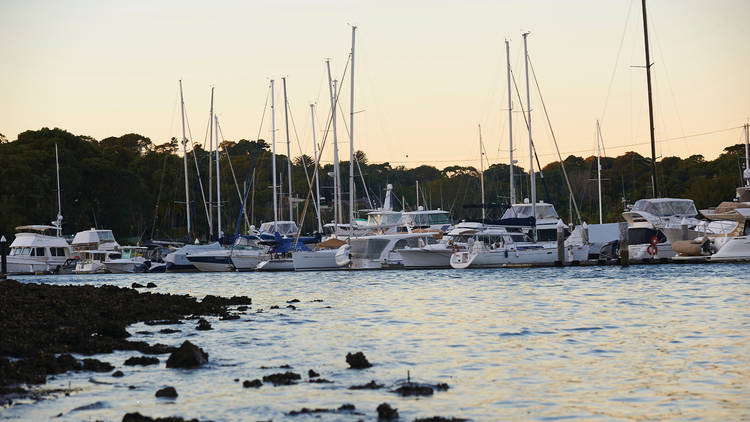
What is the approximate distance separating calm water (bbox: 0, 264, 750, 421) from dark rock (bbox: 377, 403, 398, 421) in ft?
0.72

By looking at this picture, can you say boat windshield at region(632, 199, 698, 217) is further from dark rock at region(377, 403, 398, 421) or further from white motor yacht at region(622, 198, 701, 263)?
dark rock at region(377, 403, 398, 421)

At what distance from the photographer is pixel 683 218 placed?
64.8 metres

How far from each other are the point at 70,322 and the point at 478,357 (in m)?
12.9

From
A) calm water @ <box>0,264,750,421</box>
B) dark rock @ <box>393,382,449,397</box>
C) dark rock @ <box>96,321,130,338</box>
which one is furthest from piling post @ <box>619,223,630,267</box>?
dark rock @ <box>393,382,449,397</box>

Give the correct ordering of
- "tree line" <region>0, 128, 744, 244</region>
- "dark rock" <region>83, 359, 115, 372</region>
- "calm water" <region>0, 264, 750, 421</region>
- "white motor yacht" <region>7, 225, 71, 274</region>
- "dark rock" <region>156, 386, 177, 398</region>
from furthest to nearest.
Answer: "tree line" <region>0, 128, 744, 244</region>, "white motor yacht" <region>7, 225, 71, 274</region>, "dark rock" <region>83, 359, 115, 372</region>, "dark rock" <region>156, 386, 177, 398</region>, "calm water" <region>0, 264, 750, 421</region>

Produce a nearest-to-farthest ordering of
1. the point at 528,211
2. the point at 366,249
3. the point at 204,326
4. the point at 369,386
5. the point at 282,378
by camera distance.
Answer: the point at 369,386
the point at 282,378
the point at 204,326
the point at 366,249
the point at 528,211

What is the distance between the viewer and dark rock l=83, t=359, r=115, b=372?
2131 cm

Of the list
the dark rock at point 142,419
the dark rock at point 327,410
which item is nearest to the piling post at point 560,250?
the dark rock at point 327,410

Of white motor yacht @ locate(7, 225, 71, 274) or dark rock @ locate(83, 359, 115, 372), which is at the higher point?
white motor yacht @ locate(7, 225, 71, 274)

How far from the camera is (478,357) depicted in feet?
78.9

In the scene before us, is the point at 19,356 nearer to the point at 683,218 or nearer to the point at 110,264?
the point at 683,218

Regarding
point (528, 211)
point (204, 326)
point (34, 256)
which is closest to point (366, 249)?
point (528, 211)

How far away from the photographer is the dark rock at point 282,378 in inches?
779

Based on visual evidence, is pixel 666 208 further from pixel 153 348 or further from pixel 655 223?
pixel 153 348
